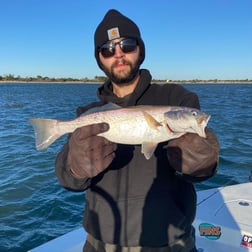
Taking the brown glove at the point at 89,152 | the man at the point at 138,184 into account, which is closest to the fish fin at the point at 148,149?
the man at the point at 138,184

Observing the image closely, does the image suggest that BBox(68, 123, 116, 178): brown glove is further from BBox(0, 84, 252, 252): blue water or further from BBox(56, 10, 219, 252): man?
BBox(0, 84, 252, 252): blue water

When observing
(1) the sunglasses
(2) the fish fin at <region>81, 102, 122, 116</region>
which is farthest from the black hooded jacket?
(1) the sunglasses

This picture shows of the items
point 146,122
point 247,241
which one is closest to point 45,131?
point 146,122

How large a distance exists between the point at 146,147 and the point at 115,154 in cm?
38

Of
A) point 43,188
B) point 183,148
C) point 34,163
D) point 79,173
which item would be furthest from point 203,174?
point 34,163

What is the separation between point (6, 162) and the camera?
40.9ft

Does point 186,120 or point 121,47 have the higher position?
point 121,47

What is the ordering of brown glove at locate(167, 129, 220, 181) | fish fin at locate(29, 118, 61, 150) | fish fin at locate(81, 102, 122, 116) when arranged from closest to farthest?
brown glove at locate(167, 129, 220, 181)
fish fin at locate(81, 102, 122, 116)
fish fin at locate(29, 118, 61, 150)

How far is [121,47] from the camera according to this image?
3.36m

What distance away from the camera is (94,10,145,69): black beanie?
3.46 m

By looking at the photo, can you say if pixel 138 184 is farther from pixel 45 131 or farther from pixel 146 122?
pixel 45 131

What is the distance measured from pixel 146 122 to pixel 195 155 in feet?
1.61

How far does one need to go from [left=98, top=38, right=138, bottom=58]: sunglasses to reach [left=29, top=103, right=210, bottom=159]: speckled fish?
1.99 ft

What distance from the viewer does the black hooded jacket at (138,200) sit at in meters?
2.90
